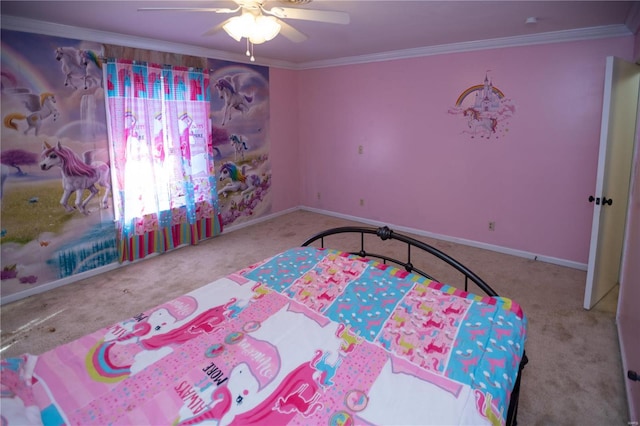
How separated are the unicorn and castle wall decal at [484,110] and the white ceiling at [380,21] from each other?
0.49 m

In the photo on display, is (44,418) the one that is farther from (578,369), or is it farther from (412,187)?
(412,187)

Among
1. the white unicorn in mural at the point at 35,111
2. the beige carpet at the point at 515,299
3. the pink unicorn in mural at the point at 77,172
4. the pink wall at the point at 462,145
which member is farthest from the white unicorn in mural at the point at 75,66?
the pink wall at the point at 462,145

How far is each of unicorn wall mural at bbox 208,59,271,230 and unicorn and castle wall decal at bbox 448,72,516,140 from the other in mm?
2582

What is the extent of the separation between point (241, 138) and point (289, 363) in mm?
4027

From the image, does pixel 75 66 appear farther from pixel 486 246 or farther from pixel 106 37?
pixel 486 246

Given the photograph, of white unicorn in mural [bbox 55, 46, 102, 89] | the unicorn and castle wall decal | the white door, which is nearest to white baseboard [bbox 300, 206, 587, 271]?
the white door

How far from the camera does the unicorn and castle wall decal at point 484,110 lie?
4.04m

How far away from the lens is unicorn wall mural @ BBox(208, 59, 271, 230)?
15.6 feet

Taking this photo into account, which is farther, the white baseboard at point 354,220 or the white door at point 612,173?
the white baseboard at point 354,220

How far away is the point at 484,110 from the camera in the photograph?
13.6 feet

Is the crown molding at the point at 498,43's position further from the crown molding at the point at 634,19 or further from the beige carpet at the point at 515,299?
the beige carpet at the point at 515,299

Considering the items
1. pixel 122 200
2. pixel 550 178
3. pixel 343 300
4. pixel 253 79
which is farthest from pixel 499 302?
pixel 253 79

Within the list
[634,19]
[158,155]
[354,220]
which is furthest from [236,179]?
[634,19]

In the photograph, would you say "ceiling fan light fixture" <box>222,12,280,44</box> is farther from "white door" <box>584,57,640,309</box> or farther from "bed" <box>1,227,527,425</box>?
"white door" <box>584,57,640,309</box>
